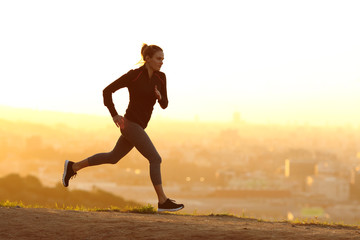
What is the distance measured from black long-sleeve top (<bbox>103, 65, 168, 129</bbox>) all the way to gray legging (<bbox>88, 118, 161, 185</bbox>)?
0.35 ft

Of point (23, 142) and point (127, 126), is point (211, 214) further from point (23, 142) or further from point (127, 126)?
point (23, 142)

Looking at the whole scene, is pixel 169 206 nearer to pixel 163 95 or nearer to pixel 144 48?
pixel 163 95

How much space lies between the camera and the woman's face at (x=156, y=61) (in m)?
6.87

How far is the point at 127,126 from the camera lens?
6906 millimetres

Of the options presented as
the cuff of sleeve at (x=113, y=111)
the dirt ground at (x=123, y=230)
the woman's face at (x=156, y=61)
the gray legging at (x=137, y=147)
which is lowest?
the dirt ground at (x=123, y=230)

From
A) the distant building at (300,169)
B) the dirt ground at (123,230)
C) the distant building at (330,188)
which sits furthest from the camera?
the distant building at (300,169)

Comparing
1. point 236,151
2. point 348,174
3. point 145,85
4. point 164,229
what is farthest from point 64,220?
point 236,151

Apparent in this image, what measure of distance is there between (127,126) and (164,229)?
1.48 metres

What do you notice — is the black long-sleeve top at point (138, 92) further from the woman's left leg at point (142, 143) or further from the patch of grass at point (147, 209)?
the patch of grass at point (147, 209)

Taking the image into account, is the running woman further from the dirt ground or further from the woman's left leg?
the dirt ground

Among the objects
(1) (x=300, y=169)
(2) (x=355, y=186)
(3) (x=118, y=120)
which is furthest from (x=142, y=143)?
(1) (x=300, y=169)

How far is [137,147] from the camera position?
22.9 feet

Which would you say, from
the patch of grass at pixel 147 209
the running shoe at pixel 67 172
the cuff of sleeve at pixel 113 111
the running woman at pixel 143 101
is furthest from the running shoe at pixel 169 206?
the running shoe at pixel 67 172

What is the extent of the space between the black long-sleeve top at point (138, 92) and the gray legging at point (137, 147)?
105 millimetres
